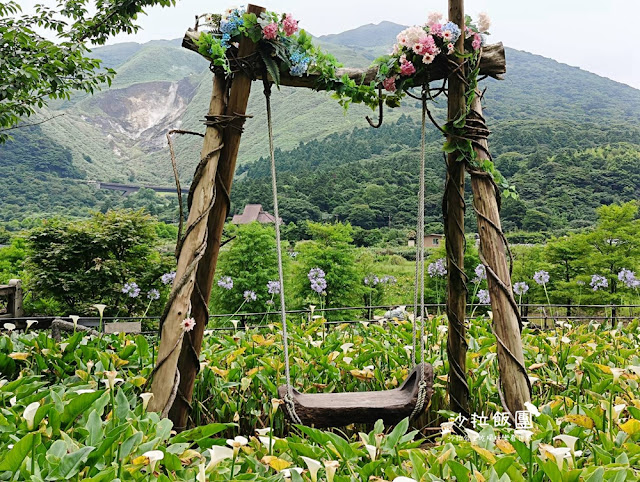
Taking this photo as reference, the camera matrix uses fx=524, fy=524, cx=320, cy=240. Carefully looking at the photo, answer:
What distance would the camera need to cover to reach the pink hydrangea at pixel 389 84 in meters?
2.05

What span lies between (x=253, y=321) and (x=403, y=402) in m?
8.24

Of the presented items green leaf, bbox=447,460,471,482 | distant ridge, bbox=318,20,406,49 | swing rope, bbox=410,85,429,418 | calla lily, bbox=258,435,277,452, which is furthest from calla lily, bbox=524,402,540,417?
distant ridge, bbox=318,20,406,49

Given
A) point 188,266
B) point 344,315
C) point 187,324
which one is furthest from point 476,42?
point 344,315

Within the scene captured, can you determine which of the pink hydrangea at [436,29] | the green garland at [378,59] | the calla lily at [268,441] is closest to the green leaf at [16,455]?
the calla lily at [268,441]

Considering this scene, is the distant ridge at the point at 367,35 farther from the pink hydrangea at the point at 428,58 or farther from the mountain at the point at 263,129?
the pink hydrangea at the point at 428,58

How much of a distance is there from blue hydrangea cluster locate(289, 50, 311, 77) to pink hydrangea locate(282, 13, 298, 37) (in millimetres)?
70

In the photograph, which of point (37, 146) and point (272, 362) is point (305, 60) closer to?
point (272, 362)

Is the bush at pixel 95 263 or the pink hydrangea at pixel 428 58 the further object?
the bush at pixel 95 263

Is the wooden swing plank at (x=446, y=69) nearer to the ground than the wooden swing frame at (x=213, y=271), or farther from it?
farther from it

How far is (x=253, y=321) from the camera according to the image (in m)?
9.93

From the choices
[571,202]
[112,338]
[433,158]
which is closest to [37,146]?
[433,158]

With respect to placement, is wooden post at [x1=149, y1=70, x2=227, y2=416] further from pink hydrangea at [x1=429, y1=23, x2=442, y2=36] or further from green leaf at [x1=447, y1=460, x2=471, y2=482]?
green leaf at [x1=447, y1=460, x2=471, y2=482]

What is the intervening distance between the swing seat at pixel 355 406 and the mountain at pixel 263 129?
6.69 meters

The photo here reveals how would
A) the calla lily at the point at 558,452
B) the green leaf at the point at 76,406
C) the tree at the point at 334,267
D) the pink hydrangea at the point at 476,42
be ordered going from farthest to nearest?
the tree at the point at 334,267 → the pink hydrangea at the point at 476,42 → the green leaf at the point at 76,406 → the calla lily at the point at 558,452
